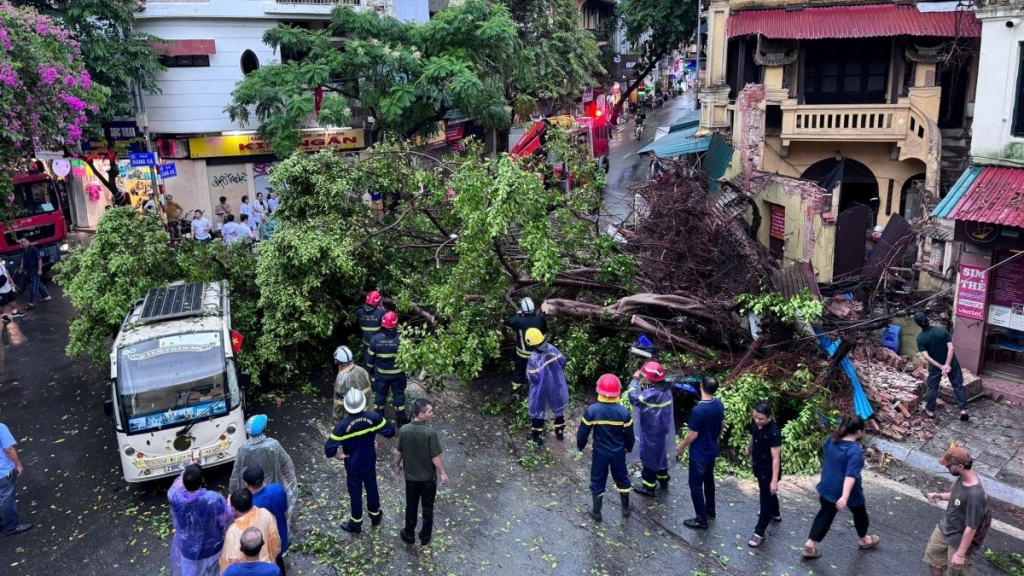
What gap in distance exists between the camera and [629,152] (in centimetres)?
4200

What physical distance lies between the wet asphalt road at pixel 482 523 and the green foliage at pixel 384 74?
41.6 feet

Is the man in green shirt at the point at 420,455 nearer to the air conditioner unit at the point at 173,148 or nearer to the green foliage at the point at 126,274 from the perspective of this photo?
the green foliage at the point at 126,274

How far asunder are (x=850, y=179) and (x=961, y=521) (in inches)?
600

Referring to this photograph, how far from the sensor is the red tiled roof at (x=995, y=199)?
10.9 meters

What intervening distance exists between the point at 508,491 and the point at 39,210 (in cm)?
1695

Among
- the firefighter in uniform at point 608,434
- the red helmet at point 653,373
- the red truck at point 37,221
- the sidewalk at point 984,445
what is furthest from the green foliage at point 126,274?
the sidewalk at point 984,445

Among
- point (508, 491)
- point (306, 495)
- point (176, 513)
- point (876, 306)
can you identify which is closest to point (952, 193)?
point (876, 306)

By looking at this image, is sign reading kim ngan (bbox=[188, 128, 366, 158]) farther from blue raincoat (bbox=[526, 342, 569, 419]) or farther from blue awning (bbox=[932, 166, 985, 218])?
blue awning (bbox=[932, 166, 985, 218])

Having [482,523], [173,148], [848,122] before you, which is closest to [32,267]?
[173,148]

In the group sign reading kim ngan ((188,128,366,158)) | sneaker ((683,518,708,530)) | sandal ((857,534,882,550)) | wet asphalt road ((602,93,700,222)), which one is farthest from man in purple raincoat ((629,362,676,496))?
sign reading kim ngan ((188,128,366,158))

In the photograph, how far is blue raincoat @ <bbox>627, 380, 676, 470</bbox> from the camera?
27.1 feet

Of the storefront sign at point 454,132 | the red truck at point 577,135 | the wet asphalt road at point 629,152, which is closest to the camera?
the red truck at point 577,135

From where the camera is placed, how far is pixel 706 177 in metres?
14.9

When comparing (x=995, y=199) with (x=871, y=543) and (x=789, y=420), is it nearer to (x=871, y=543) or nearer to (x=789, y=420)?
(x=789, y=420)
